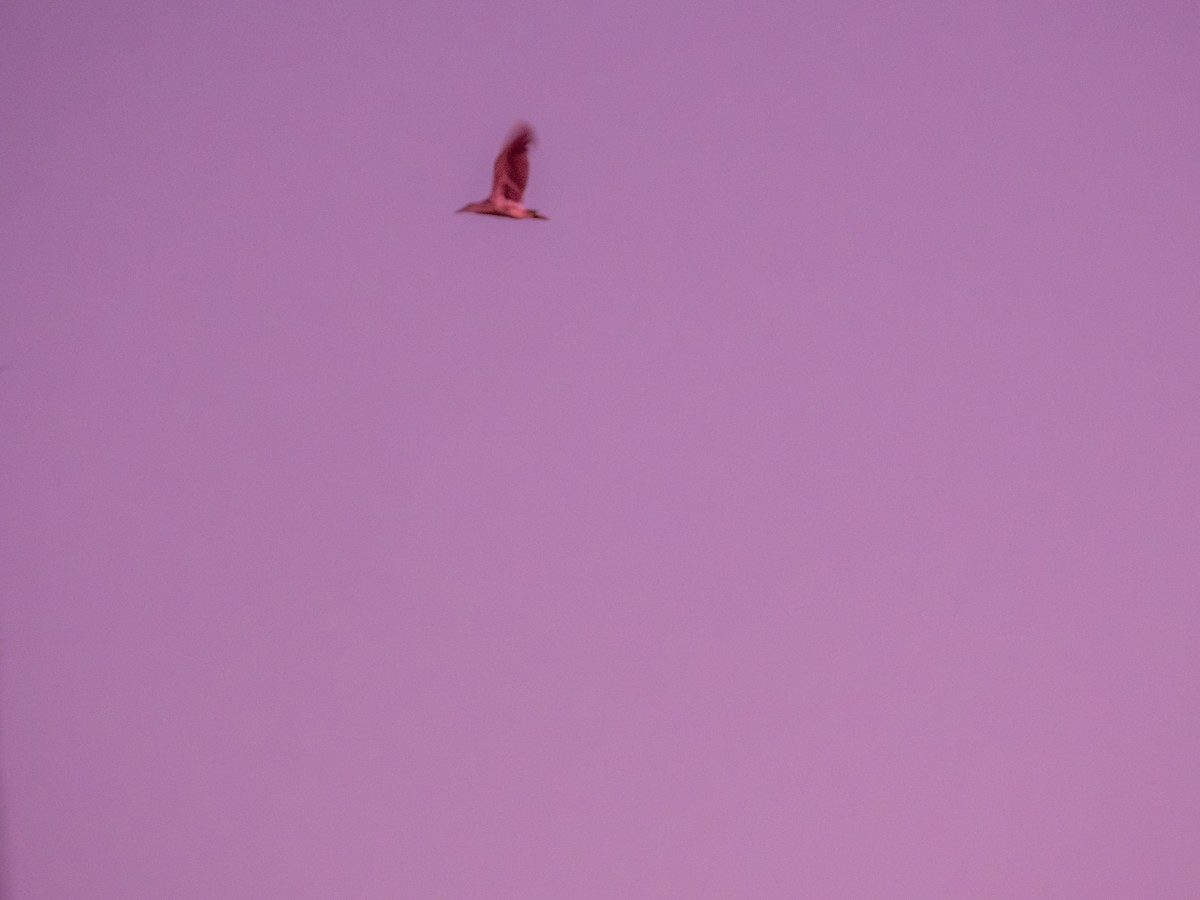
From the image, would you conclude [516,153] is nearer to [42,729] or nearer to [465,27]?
[465,27]

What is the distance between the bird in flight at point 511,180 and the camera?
1.29m

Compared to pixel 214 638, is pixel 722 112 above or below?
above

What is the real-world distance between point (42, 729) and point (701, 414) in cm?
135

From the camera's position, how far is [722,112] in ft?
4.88

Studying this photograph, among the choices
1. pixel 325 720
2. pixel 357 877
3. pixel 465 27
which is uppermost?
pixel 465 27

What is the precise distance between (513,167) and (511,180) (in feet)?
0.07

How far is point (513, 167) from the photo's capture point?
1334 millimetres

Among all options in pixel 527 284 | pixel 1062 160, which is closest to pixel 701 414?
pixel 527 284

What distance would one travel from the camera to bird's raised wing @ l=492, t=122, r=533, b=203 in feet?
4.25

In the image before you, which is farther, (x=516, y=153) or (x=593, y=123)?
(x=593, y=123)

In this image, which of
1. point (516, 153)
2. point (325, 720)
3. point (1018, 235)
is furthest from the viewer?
point (1018, 235)

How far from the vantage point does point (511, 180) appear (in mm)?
1334

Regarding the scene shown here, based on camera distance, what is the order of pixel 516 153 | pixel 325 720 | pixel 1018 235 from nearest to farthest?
pixel 516 153 → pixel 325 720 → pixel 1018 235

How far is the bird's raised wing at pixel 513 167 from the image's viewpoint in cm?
130
